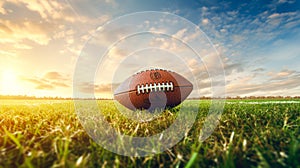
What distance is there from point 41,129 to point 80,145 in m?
0.72

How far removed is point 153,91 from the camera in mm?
3836

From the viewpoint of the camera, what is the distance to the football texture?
3848 millimetres

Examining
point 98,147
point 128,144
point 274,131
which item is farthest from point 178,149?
point 274,131

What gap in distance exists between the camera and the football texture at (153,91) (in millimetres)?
3848

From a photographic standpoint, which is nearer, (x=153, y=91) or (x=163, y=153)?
(x=163, y=153)

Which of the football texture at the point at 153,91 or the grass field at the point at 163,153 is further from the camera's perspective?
the football texture at the point at 153,91

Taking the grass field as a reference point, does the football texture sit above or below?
above

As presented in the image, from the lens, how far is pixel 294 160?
1450 mm

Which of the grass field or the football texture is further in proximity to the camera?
the football texture

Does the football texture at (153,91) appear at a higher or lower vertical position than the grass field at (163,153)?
higher

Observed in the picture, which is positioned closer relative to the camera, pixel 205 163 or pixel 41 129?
pixel 205 163

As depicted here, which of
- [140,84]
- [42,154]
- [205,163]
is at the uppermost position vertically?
[140,84]

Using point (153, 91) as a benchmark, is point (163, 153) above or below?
below

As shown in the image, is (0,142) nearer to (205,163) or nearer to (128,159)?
(128,159)
